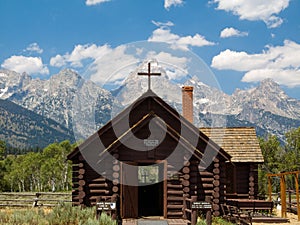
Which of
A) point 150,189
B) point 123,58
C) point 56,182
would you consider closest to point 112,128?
point 123,58

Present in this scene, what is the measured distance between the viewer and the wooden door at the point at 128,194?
18.0 metres

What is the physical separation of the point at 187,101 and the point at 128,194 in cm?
861

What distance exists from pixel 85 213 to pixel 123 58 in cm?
813

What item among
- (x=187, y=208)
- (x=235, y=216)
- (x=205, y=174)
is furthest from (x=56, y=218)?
(x=205, y=174)

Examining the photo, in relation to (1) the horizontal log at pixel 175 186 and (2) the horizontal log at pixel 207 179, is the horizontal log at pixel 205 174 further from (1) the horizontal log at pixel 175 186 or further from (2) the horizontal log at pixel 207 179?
(1) the horizontal log at pixel 175 186

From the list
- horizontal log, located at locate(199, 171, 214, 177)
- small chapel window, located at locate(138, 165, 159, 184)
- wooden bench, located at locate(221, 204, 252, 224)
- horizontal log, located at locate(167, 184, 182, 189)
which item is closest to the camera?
wooden bench, located at locate(221, 204, 252, 224)

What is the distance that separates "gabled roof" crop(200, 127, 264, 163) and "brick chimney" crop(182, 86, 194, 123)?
3346mm

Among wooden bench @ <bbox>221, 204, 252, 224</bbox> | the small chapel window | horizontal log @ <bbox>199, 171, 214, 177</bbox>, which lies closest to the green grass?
horizontal log @ <bbox>199, 171, 214, 177</bbox>

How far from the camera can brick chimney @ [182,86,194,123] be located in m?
24.9

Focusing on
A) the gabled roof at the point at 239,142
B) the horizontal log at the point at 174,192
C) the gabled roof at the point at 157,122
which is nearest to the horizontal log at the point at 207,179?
the gabled roof at the point at 157,122

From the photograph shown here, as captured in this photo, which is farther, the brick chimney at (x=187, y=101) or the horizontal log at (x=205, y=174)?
the brick chimney at (x=187, y=101)

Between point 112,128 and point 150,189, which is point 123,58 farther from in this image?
point 150,189

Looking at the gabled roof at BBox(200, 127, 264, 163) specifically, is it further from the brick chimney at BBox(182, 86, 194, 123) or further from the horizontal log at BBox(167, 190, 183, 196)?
the horizontal log at BBox(167, 190, 183, 196)

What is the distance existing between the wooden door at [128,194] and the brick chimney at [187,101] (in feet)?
24.9
